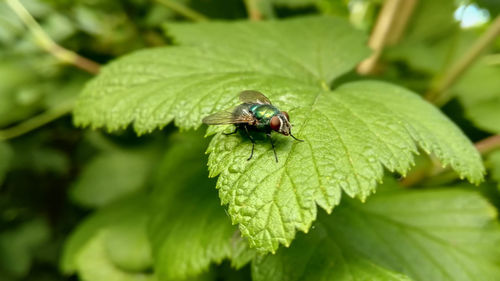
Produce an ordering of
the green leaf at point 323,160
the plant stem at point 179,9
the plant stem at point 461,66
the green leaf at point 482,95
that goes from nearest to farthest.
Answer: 1. the green leaf at point 323,160
2. the green leaf at point 482,95
3. the plant stem at point 461,66
4. the plant stem at point 179,9

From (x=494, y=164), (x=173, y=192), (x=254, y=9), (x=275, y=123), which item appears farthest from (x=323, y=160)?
(x=254, y=9)

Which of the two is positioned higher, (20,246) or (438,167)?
(20,246)

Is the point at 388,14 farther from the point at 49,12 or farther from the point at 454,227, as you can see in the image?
the point at 49,12

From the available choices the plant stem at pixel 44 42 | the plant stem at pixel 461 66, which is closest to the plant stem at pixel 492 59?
the plant stem at pixel 461 66

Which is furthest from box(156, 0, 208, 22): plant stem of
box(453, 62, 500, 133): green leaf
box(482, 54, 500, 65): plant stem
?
box(482, 54, 500, 65): plant stem

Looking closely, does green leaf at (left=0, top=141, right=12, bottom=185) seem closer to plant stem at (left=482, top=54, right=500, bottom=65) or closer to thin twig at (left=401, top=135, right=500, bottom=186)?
thin twig at (left=401, top=135, right=500, bottom=186)

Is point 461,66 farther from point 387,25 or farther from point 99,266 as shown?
point 99,266

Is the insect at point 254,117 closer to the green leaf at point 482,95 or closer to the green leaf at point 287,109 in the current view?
the green leaf at point 287,109
